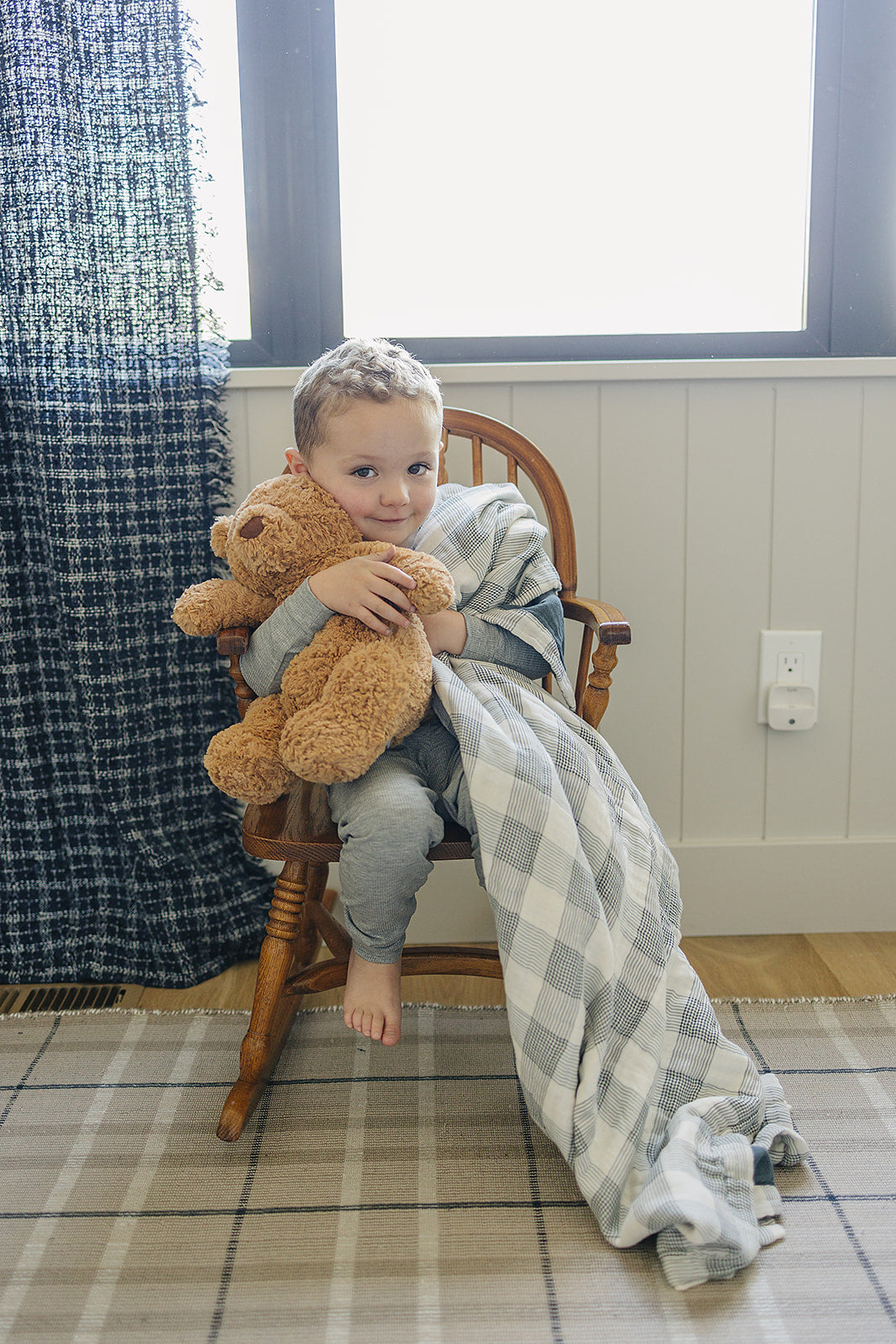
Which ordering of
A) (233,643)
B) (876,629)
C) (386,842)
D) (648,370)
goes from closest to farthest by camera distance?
(386,842) < (233,643) < (648,370) < (876,629)

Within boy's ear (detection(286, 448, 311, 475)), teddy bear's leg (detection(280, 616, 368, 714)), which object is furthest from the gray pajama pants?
boy's ear (detection(286, 448, 311, 475))

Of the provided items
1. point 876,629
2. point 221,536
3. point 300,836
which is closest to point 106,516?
point 221,536

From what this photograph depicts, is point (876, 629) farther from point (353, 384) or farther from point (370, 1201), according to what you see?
point (370, 1201)

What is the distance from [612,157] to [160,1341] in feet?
5.26

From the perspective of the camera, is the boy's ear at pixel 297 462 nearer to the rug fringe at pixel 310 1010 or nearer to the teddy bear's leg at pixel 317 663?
the teddy bear's leg at pixel 317 663

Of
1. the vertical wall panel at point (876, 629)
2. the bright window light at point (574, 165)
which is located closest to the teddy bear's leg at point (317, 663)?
the bright window light at point (574, 165)

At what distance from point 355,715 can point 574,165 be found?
1.01 meters

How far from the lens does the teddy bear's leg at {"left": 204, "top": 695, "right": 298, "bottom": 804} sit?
1098mm

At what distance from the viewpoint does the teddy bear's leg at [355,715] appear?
1.03 metres

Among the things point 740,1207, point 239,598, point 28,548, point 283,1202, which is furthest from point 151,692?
point 740,1207

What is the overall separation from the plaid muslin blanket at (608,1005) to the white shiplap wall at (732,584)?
50 centimetres

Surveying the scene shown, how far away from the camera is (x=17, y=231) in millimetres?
1381

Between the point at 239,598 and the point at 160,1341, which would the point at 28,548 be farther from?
the point at 160,1341

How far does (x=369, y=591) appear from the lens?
1.07m
